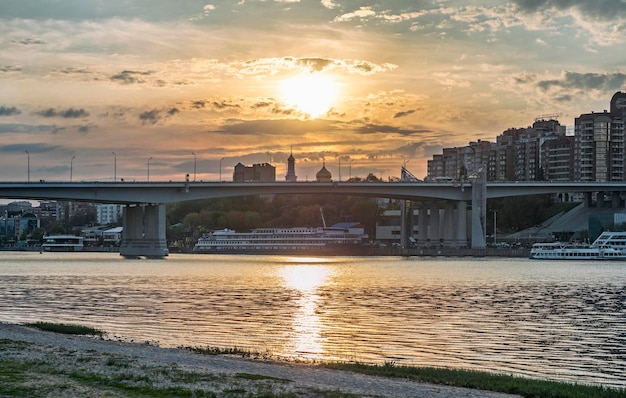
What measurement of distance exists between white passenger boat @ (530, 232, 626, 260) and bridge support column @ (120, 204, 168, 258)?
61.1 m

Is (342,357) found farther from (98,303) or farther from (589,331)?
(98,303)


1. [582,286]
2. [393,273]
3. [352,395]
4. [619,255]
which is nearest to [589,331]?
[352,395]

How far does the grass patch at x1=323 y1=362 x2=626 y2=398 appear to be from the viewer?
25484 millimetres

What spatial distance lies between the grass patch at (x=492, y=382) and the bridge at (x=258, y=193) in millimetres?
114633

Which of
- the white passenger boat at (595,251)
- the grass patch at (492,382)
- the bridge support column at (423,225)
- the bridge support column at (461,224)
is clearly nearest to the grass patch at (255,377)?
the grass patch at (492,382)

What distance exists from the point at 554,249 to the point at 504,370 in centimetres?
12772

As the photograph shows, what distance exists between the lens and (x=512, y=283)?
8506 cm

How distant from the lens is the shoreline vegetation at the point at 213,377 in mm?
23609

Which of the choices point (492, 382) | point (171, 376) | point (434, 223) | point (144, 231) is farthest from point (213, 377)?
point (434, 223)

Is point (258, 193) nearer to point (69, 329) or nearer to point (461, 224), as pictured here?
point (461, 224)

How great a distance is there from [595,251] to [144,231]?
73539 mm

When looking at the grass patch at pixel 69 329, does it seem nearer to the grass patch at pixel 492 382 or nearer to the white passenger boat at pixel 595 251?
the grass patch at pixel 492 382

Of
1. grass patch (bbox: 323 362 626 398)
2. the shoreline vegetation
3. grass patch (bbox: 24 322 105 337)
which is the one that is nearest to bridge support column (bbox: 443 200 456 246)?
grass patch (bbox: 24 322 105 337)

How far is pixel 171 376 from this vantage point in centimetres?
2586
